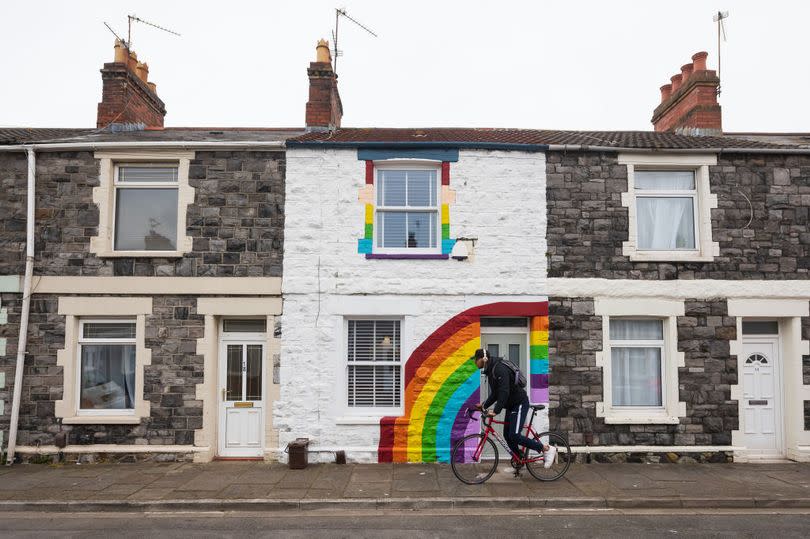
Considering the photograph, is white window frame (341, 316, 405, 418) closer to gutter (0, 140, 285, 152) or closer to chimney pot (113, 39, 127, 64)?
gutter (0, 140, 285, 152)

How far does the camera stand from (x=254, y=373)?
1049 centimetres

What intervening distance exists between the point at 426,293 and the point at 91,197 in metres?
6.22

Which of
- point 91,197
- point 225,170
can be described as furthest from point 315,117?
point 91,197

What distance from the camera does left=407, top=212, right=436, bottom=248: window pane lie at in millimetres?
10523

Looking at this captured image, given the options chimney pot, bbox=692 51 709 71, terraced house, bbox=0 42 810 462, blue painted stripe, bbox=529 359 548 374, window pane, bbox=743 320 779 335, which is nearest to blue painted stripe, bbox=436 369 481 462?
terraced house, bbox=0 42 810 462

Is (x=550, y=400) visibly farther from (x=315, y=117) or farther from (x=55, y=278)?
(x=55, y=278)

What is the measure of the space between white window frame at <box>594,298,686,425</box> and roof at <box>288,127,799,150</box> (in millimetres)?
2821

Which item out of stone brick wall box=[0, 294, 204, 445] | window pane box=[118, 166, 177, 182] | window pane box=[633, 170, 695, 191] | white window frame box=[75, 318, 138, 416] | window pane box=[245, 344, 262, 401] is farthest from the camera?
window pane box=[633, 170, 695, 191]

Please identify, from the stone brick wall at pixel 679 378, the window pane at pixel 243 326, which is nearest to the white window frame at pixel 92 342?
the window pane at pixel 243 326

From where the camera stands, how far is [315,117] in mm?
12703

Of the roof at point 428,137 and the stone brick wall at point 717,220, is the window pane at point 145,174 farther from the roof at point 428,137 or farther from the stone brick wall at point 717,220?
the stone brick wall at point 717,220

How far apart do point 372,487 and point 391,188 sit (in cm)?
512

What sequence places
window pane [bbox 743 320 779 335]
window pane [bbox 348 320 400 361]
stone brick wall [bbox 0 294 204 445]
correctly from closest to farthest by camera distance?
stone brick wall [bbox 0 294 204 445]
window pane [bbox 348 320 400 361]
window pane [bbox 743 320 779 335]

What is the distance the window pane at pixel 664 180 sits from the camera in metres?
10.8
